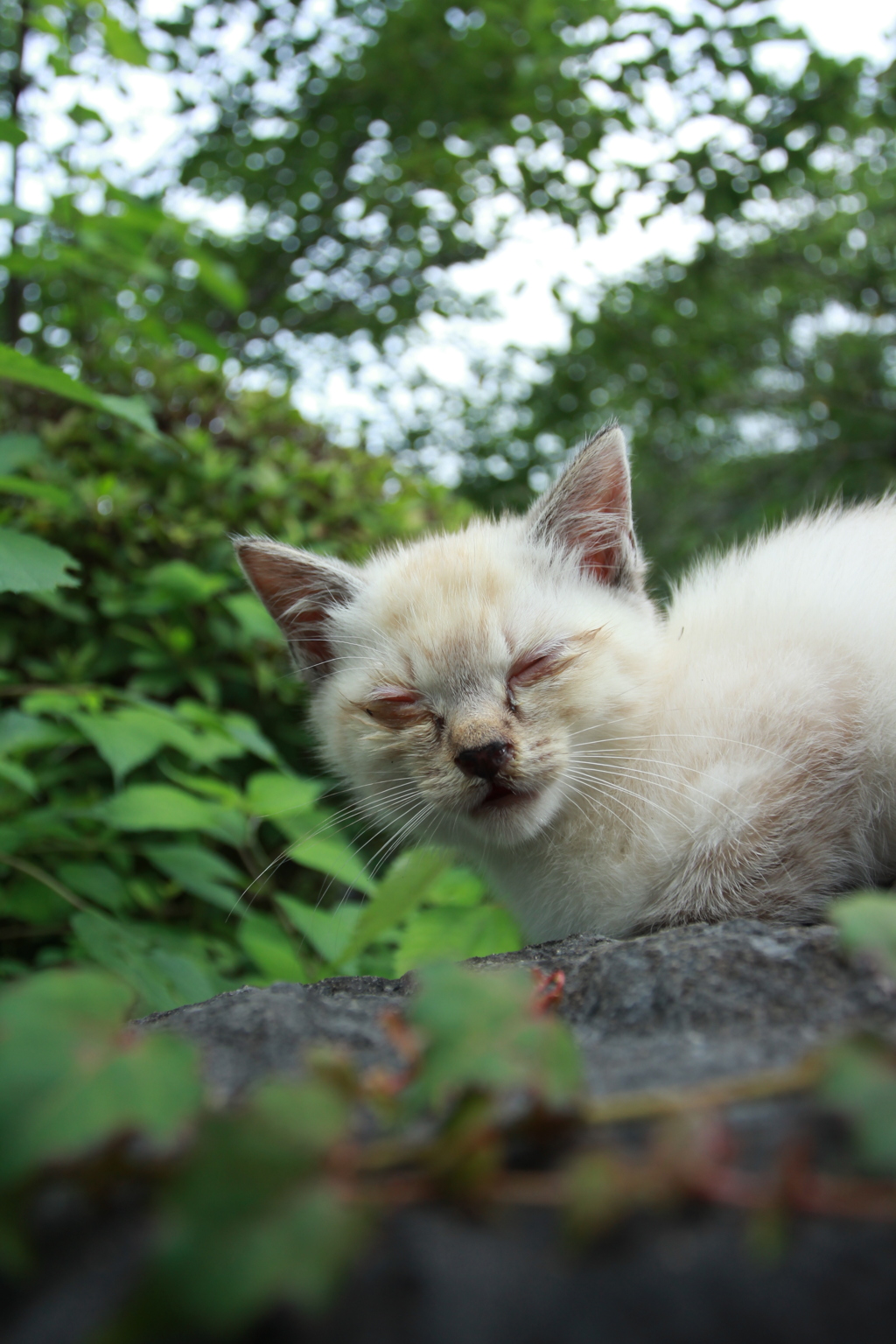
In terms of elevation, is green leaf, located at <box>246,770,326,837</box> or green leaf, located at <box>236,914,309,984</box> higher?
green leaf, located at <box>246,770,326,837</box>

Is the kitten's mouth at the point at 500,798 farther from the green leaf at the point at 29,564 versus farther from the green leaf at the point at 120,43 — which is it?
the green leaf at the point at 120,43

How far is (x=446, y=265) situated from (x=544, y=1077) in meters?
5.20

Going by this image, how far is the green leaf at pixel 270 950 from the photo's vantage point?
182 cm

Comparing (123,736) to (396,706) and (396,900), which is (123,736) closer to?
(396,706)

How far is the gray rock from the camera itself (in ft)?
2.45

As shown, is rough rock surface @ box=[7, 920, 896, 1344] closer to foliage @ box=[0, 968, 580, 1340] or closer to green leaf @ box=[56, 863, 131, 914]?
foliage @ box=[0, 968, 580, 1340]

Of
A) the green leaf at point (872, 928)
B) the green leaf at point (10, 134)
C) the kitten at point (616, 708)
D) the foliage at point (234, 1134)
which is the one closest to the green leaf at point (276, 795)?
the kitten at point (616, 708)

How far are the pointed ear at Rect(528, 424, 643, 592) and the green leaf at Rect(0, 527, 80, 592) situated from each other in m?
0.98

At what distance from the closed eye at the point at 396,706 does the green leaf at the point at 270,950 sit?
547mm

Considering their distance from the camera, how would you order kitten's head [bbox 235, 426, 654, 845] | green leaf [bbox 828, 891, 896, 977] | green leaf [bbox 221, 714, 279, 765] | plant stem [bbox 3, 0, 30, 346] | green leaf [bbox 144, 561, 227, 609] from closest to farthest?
green leaf [bbox 828, 891, 896, 977] → kitten's head [bbox 235, 426, 654, 845] → green leaf [bbox 221, 714, 279, 765] → green leaf [bbox 144, 561, 227, 609] → plant stem [bbox 3, 0, 30, 346]

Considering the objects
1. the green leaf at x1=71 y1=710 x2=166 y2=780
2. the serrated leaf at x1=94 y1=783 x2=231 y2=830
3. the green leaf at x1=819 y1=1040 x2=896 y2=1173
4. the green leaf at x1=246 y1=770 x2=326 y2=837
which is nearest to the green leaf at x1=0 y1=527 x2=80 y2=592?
the green leaf at x1=71 y1=710 x2=166 y2=780

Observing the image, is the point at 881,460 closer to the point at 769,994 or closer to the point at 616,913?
the point at 616,913

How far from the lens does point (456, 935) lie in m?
1.79

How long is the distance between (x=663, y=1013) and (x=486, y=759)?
68 cm
